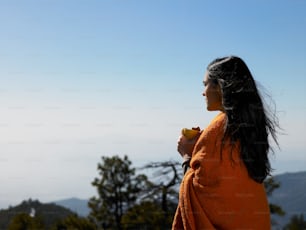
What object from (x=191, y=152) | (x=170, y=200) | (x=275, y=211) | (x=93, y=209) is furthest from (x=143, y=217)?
(x=191, y=152)

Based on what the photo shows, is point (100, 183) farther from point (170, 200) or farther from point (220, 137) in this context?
point (220, 137)

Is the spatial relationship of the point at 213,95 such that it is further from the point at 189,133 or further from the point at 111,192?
the point at 111,192

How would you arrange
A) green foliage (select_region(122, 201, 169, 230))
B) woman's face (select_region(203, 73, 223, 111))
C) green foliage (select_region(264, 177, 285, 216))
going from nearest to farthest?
woman's face (select_region(203, 73, 223, 111)), green foliage (select_region(122, 201, 169, 230)), green foliage (select_region(264, 177, 285, 216))

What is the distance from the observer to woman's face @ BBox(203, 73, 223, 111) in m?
2.33

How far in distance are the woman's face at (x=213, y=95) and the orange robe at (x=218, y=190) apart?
0.20 feet

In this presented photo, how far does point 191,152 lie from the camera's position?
7.86 ft

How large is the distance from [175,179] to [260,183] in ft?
36.0

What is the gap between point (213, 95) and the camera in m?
2.34

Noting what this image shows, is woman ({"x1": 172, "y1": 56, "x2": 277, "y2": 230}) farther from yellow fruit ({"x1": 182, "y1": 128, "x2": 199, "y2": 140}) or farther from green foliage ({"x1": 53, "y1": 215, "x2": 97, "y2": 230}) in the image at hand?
green foliage ({"x1": 53, "y1": 215, "x2": 97, "y2": 230})

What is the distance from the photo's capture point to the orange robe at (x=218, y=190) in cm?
222

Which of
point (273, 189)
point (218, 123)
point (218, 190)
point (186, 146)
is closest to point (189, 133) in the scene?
point (186, 146)

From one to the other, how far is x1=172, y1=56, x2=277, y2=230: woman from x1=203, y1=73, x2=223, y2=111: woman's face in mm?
18

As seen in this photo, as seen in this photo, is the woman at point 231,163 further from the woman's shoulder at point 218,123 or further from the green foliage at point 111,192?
the green foliage at point 111,192

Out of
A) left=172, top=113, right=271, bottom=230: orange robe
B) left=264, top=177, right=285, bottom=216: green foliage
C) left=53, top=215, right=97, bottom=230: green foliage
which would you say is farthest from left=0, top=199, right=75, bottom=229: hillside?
left=172, top=113, right=271, bottom=230: orange robe
